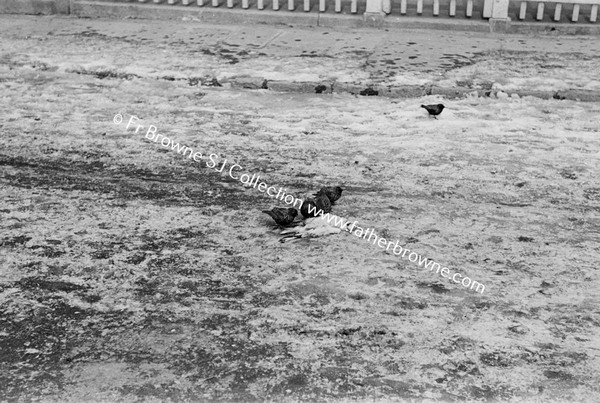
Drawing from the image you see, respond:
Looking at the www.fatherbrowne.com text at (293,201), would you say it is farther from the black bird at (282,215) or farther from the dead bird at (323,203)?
the black bird at (282,215)

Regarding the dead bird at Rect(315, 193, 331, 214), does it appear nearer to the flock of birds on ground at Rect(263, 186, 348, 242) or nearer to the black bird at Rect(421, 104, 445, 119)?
the flock of birds on ground at Rect(263, 186, 348, 242)

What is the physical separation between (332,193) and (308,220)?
1.05 feet

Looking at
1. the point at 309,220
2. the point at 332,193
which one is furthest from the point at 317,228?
the point at 332,193

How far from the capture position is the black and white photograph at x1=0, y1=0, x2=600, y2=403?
370 centimetres

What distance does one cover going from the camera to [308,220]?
16.6 ft

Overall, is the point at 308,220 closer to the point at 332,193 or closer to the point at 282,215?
the point at 282,215

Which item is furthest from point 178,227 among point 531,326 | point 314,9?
point 314,9

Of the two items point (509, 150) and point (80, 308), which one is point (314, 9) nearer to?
point (509, 150)

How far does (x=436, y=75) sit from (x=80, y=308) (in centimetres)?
487

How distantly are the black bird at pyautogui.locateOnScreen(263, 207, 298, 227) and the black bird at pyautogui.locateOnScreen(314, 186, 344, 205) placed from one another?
0.97 feet

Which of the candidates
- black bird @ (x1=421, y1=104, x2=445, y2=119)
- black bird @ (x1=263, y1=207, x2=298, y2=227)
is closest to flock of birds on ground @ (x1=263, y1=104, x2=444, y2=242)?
black bird @ (x1=263, y1=207, x2=298, y2=227)

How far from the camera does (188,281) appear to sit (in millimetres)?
4406

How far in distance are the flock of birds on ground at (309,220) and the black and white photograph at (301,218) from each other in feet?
0.05

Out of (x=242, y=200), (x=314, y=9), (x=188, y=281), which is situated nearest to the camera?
(x=188, y=281)
